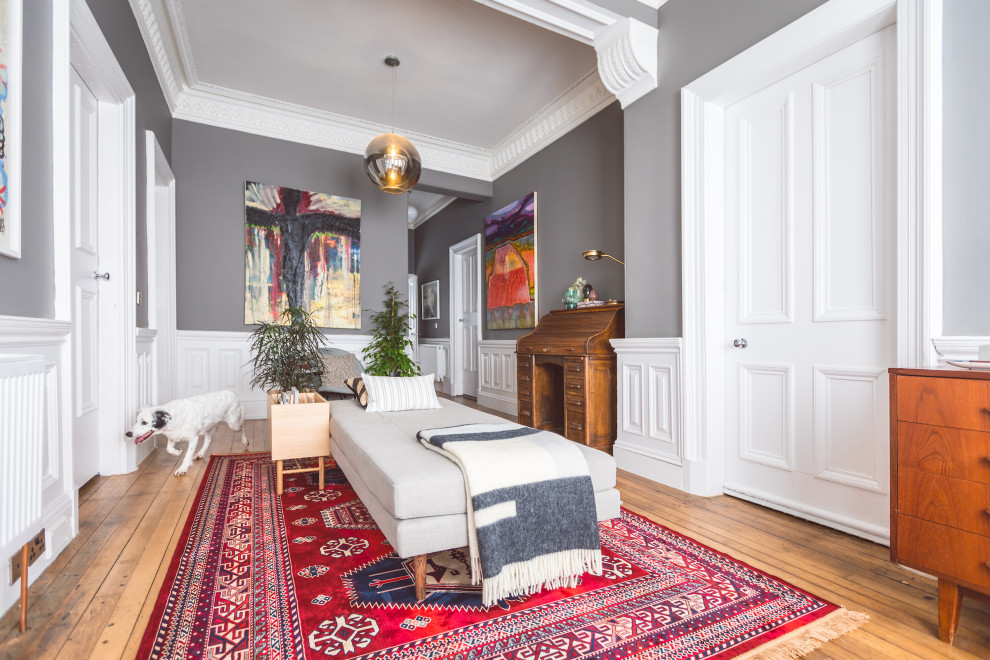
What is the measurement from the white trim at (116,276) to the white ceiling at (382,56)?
1.08m

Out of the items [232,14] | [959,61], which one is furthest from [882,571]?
[232,14]

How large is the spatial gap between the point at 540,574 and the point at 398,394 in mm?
1646

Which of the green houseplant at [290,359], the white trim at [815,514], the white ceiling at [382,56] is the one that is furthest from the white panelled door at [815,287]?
the green houseplant at [290,359]

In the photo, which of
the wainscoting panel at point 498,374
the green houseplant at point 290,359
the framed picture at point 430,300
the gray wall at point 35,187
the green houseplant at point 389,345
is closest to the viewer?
the gray wall at point 35,187

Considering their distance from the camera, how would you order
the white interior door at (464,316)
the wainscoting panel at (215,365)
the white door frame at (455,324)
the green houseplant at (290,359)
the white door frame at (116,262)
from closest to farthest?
the white door frame at (116,262), the green houseplant at (290,359), the wainscoting panel at (215,365), the white interior door at (464,316), the white door frame at (455,324)

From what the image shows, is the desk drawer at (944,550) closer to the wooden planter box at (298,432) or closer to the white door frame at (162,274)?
the wooden planter box at (298,432)

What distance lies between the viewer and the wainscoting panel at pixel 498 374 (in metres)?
5.89

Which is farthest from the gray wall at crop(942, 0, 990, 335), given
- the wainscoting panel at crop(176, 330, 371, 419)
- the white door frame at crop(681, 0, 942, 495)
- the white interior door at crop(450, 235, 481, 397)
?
the white interior door at crop(450, 235, 481, 397)

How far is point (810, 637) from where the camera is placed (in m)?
1.52

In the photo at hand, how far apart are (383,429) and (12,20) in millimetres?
2099

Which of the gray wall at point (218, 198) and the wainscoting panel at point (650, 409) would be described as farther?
the gray wall at point (218, 198)

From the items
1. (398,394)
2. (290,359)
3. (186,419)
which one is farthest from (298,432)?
(290,359)

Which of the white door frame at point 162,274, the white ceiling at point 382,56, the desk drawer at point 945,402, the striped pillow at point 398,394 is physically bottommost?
the striped pillow at point 398,394

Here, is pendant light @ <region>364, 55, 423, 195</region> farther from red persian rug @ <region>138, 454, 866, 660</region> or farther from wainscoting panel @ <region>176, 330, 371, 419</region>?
red persian rug @ <region>138, 454, 866, 660</region>
